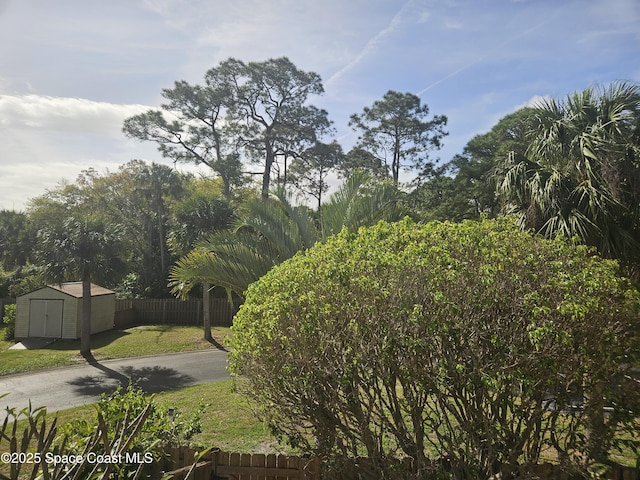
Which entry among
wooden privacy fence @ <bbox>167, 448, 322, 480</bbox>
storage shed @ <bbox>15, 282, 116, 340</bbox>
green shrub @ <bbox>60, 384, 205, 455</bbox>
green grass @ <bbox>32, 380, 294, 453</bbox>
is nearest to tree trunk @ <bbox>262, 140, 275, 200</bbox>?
storage shed @ <bbox>15, 282, 116, 340</bbox>

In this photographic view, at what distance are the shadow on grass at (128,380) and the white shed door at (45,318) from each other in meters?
6.69

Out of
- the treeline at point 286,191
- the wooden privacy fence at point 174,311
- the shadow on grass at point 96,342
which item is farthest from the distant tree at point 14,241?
the shadow on grass at point 96,342

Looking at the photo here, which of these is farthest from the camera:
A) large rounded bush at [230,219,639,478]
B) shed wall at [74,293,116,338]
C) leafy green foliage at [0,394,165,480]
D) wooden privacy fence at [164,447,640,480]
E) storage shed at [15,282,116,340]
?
shed wall at [74,293,116,338]

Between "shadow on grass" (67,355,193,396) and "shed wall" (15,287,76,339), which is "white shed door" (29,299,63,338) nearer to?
"shed wall" (15,287,76,339)

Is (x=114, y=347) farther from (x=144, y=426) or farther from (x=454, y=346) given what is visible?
(x=454, y=346)

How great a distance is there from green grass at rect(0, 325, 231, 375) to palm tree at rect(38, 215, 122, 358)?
97 cm

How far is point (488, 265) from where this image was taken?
4.27m

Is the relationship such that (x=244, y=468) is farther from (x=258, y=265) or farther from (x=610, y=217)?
(x=610, y=217)

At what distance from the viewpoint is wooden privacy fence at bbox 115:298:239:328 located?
86.8 feet

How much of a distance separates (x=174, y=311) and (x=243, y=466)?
76.2 feet

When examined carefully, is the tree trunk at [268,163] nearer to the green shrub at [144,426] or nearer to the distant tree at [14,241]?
the distant tree at [14,241]

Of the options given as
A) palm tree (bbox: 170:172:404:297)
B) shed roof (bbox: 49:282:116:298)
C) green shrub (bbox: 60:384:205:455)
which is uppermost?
palm tree (bbox: 170:172:404:297)

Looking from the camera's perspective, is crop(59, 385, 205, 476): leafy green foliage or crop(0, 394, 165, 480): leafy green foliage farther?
crop(59, 385, 205, 476): leafy green foliage

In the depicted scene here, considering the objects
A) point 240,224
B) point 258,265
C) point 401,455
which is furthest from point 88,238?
point 401,455
